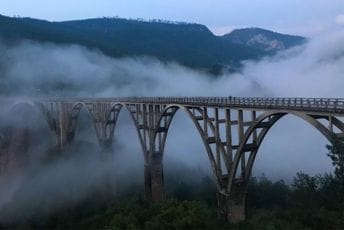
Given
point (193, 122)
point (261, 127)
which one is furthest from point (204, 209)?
point (193, 122)

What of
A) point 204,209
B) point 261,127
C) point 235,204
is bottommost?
point 235,204

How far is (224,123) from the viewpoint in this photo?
4616 cm

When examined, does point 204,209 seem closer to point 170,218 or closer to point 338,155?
point 170,218

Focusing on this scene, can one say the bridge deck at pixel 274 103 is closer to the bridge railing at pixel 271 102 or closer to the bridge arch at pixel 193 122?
the bridge railing at pixel 271 102

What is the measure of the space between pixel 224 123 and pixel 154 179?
66.4 feet

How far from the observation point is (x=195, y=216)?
123ft

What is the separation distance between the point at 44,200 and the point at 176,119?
250ft

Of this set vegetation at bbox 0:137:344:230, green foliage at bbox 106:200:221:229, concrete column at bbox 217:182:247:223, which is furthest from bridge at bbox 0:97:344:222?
green foliage at bbox 106:200:221:229

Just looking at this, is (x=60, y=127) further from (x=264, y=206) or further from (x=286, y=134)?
(x=286, y=134)

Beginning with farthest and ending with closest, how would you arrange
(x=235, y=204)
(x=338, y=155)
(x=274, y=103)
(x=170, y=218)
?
(x=235, y=204) → (x=170, y=218) → (x=274, y=103) → (x=338, y=155)

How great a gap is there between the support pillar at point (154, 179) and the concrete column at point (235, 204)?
17385mm

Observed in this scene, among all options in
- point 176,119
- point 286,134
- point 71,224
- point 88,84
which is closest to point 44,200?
point 71,224

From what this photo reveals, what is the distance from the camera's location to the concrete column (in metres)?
44.8

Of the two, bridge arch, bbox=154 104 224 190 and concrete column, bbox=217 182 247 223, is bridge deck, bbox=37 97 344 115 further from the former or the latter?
concrete column, bbox=217 182 247 223
